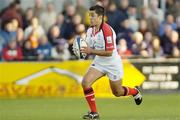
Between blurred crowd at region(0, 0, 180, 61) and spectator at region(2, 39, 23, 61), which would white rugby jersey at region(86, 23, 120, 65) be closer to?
blurred crowd at region(0, 0, 180, 61)

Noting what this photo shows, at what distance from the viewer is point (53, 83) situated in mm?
16188

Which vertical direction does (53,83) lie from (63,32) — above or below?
below

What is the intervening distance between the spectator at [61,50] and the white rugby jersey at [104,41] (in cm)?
578

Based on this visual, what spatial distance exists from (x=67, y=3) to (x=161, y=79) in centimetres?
343

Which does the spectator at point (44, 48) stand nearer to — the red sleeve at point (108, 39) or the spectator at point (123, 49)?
the spectator at point (123, 49)

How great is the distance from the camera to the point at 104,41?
34.0ft

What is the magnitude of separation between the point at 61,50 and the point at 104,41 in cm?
642

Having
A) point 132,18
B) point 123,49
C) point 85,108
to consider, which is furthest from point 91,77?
point 132,18

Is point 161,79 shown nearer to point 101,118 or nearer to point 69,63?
point 69,63

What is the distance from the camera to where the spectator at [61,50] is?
16.5 meters

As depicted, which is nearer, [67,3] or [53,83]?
[53,83]

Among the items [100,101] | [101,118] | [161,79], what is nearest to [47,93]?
[100,101]

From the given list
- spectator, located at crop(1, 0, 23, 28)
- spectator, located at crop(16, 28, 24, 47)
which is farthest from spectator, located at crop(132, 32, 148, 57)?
spectator, located at crop(1, 0, 23, 28)

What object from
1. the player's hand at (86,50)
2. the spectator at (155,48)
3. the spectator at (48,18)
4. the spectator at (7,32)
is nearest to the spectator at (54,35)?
the spectator at (48,18)
